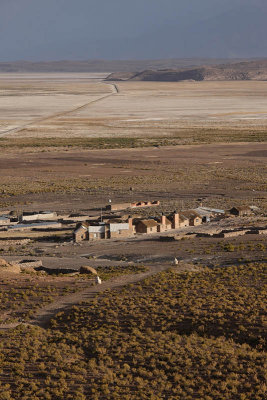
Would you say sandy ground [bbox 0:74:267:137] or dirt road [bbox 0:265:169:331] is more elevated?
dirt road [bbox 0:265:169:331]

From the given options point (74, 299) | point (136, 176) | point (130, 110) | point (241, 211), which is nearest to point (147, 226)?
point (241, 211)

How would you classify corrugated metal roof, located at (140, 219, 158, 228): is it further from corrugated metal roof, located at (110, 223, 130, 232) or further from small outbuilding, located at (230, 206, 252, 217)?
small outbuilding, located at (230, 206, 252, 217)

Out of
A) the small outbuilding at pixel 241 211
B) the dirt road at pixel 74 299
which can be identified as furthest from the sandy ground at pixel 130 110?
the dirt road at pixel 74 299

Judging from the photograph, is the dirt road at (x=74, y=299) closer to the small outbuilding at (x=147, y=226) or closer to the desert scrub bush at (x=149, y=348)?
the desert scrub bush at (x=149, y=348)

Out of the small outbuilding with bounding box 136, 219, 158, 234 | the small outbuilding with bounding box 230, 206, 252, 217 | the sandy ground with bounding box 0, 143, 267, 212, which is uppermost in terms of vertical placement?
the small outbuilding with bounding box 136, 219, 158, 234


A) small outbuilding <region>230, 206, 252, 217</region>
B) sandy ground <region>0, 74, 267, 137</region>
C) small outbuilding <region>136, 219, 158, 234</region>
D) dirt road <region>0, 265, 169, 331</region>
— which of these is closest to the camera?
dirt road <region>0, 265, 169, 331</region>

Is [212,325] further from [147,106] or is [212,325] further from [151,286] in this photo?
[147,106]

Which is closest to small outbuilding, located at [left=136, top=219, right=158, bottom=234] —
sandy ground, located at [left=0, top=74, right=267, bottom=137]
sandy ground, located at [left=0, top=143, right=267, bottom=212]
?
sandy ground, located at [left=0, top=143, right=267, bottom=212]

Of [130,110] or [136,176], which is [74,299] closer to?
[136,176]

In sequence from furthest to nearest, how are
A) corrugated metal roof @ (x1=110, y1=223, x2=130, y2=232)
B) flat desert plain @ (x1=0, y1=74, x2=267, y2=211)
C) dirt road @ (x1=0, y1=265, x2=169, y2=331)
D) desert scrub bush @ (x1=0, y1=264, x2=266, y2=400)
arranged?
flat desert plain @ (x1=0, y1=74, x2=267, y2=211) → corrugated metal roof @ (x1=110, y1=223, x2=130, y2=232) → dirt road @ (x1=0, y1=265, x2=169, y2=331) → desert scrub bush @ (x1=0, y1=264, x2=266, y2=400)
